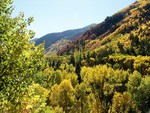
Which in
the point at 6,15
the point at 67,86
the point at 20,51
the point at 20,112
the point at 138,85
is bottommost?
the point at 138,85

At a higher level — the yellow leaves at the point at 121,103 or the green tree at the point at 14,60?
the green tree at the point at 14,60

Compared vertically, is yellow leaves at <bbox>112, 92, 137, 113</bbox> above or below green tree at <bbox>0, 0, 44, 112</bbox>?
below

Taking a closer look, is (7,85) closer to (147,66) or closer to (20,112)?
(20,112)

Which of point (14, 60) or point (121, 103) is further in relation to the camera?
point (121, 103)

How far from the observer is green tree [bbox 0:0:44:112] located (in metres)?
18.5

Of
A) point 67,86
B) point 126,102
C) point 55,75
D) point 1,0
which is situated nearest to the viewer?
point 1,0

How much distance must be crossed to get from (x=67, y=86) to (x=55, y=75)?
42.5m

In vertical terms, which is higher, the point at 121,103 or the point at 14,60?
the point at 14,60

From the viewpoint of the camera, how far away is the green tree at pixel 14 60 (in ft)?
60.7

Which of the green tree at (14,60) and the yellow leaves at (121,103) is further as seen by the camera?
the yellow leaves at (121,103)

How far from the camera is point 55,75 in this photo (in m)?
131

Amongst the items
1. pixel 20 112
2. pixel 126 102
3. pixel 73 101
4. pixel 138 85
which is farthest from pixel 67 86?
pixel 20 112

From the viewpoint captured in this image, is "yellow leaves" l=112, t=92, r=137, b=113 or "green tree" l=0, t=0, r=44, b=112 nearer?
"green tree" l=0, t=0, r=44, b=112

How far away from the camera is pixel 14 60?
736 inches
